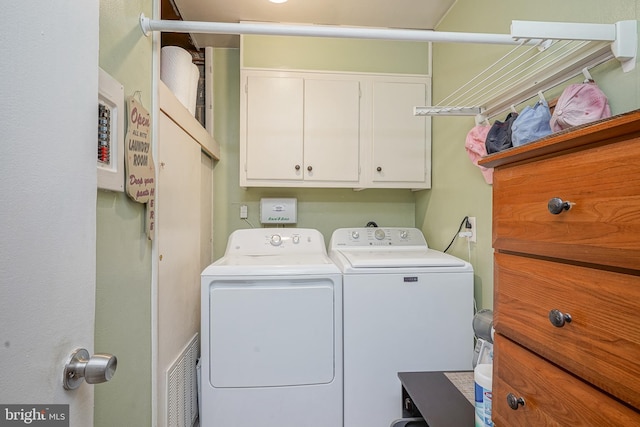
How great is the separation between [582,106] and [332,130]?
145 centimetres

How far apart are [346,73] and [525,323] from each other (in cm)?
197

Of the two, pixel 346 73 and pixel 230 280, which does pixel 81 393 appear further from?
pixel 346 73

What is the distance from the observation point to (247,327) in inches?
61.1

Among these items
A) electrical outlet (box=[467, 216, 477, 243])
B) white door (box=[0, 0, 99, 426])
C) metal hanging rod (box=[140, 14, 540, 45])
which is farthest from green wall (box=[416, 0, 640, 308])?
white door (box=[0, 0, 99, 426])

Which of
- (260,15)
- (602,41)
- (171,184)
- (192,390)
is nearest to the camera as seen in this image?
(602,41)

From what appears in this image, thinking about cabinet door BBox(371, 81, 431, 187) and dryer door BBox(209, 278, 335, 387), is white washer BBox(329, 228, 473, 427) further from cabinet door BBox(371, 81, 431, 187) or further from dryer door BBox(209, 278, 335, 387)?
cabinet door BBox(371, 81, 431, 187)

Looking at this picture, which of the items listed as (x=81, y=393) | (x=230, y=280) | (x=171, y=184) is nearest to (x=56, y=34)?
(x=81, y=393)

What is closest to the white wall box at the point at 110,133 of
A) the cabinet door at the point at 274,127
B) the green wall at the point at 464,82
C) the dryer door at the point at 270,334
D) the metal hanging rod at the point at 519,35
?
the metal hanging rod at the point at 519,35

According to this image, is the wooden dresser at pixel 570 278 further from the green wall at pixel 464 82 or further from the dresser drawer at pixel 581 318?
the green wall at pixel 464 82

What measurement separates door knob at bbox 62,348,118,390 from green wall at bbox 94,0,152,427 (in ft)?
1.08

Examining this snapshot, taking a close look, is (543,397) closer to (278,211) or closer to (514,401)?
(514,401)

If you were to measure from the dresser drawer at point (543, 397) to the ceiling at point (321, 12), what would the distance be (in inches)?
82.7

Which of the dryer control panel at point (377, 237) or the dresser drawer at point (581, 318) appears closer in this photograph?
the dresser drawer at point (581, 318)

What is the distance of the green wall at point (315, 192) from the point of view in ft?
7.30
